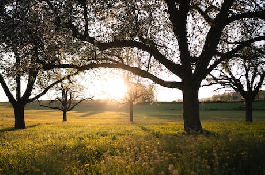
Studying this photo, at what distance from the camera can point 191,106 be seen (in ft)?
47.1

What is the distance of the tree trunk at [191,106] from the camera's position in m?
14.4

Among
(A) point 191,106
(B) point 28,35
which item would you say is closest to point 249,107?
(A) point 191,106

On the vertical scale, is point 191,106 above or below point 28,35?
below

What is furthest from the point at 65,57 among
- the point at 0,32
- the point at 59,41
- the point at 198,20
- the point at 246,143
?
the point at 246,143

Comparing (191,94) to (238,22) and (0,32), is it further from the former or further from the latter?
(0,32)

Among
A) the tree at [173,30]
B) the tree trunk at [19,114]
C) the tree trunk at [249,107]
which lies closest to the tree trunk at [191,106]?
the tree at [173,30]

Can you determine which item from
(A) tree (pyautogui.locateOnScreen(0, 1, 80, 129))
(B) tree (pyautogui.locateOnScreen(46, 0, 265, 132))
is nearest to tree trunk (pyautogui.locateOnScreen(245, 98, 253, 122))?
(B) tree (pyautogui.locateOnScreen(46, 0, 265, 132))

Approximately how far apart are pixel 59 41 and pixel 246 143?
10.1 meters

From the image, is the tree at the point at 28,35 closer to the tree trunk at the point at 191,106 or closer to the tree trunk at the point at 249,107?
the tree trunk at the point at 191,106

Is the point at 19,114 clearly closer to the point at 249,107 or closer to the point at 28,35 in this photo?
the point at 28,35

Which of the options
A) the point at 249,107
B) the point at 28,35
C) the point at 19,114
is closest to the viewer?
the point at 28,35

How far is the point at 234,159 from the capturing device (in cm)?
679

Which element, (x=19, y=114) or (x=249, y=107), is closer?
(x=19, y=114)

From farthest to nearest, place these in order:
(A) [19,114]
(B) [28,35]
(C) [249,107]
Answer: (C) [249,107] → (A) [19,114] → (B) [28,35]
